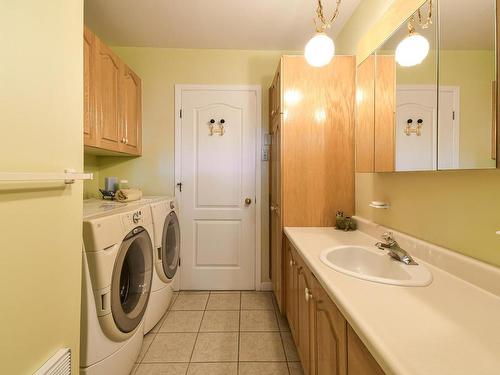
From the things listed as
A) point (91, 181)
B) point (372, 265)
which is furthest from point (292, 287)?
point (91, 181)

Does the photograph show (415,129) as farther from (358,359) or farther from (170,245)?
(170,245)

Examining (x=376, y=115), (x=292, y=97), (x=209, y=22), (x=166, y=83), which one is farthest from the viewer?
(x=166, y=83)

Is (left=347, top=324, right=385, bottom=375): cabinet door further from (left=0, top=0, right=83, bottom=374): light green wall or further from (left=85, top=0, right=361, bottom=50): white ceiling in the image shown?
(left=85, top=0, right=361, bottom=50): white ceiling

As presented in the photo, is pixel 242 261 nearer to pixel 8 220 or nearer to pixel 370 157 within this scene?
pixel 370 157

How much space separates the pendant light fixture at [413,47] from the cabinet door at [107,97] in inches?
77.0

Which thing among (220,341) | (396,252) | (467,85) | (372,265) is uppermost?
(467,85)

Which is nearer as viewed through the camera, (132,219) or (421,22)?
(421,22)

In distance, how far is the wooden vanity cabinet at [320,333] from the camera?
0.68 metres

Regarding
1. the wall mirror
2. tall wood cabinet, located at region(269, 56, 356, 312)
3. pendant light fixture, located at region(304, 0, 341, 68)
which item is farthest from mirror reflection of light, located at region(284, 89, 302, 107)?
the wall mirror

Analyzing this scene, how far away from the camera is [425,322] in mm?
601

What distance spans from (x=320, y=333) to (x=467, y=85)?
113cm

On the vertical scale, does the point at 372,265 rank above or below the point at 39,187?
below

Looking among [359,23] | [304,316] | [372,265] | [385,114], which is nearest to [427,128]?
[385,114]

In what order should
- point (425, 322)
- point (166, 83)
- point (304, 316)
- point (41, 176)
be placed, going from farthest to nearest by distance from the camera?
point (166, 83)
point (304, 316)
point (41, 176)
point (425, 322)
